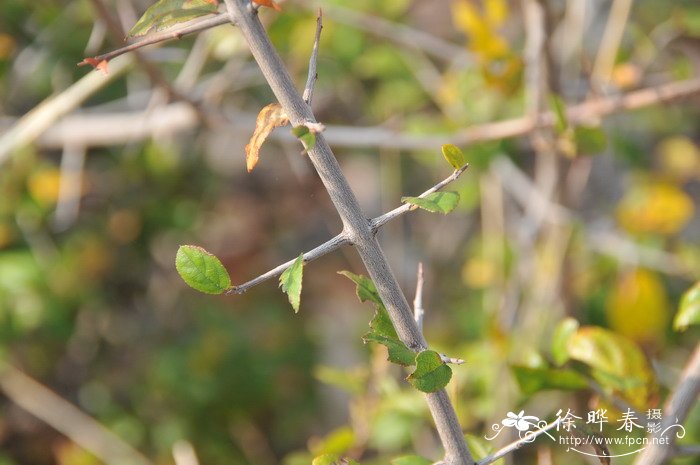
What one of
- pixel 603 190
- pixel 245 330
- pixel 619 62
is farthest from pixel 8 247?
pixel 603 190

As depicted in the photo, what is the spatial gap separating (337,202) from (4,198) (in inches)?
51.7

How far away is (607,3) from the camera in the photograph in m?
1.85

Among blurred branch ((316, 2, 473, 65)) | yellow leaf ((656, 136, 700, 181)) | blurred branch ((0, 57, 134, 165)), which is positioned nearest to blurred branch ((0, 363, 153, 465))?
blurred branch ((0, 57, 134, 165))

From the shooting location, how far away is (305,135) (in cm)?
48

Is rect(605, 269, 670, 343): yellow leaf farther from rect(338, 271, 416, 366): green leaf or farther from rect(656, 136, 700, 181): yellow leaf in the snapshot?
rect(338, 271, 416, 366): green leaf

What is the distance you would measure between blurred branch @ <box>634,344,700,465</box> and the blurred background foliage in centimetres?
47

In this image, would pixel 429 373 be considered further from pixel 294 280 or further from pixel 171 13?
pixel 171 13

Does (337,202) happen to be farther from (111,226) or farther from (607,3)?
(607,3)

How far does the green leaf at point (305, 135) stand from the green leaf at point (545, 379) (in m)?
0.41

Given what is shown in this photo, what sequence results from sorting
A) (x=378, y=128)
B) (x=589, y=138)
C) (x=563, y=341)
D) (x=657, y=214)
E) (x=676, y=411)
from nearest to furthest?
1. (x=676, y=411)
2. (x=563, y=341)
3. (x=589, y=138)
4. (x=378, y=128)
5. (x=657, y=214)

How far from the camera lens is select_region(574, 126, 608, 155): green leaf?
1.02m

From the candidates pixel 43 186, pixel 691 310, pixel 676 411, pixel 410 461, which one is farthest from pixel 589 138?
pixel 43 186

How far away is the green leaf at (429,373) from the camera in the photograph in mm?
554

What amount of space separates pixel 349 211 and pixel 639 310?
38.1 inches
